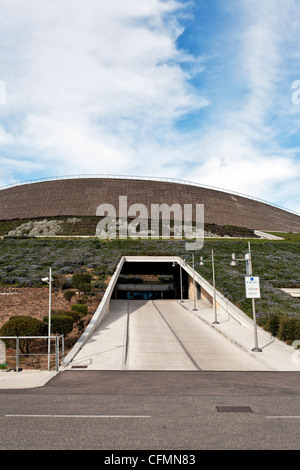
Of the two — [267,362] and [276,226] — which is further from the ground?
[276,226]

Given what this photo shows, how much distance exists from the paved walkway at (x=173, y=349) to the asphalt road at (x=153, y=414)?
2.32 meters

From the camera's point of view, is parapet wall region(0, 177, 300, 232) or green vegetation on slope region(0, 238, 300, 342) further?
parapet wall region(0, 177, 300, 232)

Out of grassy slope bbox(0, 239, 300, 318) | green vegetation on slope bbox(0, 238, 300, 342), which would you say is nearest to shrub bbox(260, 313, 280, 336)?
green vegetation on slope bbox(0, 238, 300, 342)

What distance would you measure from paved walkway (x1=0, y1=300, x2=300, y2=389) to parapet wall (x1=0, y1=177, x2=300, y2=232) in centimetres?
5642

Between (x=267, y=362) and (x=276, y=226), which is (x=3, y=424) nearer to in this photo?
(x=267, y=362)

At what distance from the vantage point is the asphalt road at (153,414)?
6.44 metres

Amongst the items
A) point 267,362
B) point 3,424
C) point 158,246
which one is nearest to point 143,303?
point 158,246

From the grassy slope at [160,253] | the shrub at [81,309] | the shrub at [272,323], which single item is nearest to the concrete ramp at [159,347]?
the shrub at [81,309]

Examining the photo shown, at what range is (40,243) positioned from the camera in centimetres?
5609

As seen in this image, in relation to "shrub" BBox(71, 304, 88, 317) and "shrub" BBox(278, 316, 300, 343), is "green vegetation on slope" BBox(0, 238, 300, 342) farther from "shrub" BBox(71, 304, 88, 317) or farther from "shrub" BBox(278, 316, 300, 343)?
"shrub" BBox(71, 304, 88, 317)

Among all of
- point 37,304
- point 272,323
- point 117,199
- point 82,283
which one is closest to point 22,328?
point 37,304

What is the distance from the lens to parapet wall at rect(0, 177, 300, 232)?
273 ft

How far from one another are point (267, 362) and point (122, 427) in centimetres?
1130

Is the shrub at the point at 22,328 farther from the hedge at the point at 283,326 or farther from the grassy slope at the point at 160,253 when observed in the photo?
the grassy slope at the point at 160,253
